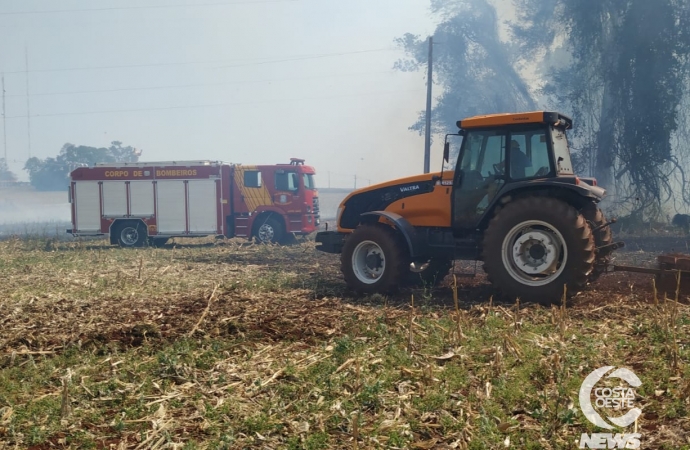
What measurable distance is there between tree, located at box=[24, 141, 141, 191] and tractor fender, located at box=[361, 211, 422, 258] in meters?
73.8

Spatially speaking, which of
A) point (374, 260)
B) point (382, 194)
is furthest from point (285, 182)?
point (374, 260)

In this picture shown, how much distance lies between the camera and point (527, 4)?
3519 centimetres

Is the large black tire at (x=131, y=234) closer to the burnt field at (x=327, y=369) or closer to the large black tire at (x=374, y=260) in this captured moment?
the burnt field at (x=327, y=369)

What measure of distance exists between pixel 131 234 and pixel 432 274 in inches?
643

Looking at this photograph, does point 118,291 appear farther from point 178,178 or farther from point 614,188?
point 614,188

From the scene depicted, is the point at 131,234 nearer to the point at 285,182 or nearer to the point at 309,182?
the point at 285,182

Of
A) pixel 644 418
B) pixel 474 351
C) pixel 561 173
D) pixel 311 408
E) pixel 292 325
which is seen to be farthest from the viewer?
pixel 561 173

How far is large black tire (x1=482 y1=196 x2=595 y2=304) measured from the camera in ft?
28.4

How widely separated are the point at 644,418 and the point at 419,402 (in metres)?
1.70

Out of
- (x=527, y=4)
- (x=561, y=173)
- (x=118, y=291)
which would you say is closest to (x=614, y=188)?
(x=527, y=4)

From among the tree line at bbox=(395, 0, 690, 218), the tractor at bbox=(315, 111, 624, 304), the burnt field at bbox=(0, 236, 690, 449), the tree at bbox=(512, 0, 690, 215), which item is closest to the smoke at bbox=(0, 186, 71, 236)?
the tree line at bbox=(395, 0, 690, 218)

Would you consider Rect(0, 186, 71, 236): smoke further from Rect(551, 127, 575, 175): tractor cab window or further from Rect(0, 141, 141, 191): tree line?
Rect(551, 127, 575, 175): tractor cab window

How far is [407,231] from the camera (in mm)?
10367

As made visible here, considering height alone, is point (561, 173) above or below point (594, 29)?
below
